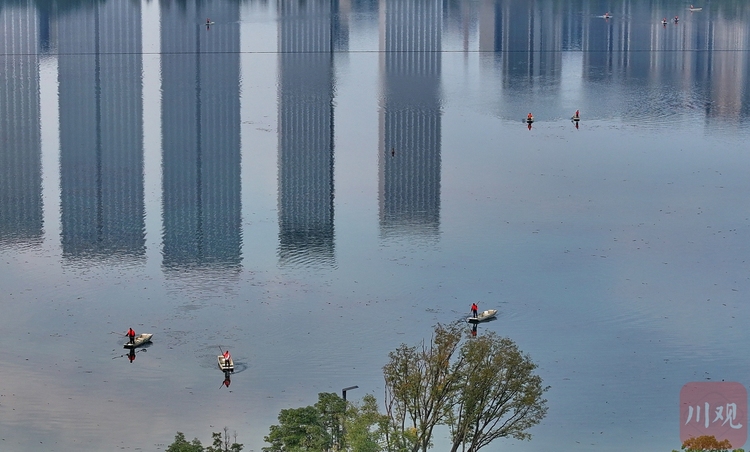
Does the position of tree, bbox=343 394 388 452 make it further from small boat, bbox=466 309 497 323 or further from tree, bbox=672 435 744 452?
small boat, bbox=466 309 497 323

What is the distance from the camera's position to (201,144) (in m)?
57.9

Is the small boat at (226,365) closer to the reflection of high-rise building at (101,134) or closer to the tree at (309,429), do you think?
the tree at (309,429)

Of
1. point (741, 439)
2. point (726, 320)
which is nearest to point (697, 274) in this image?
point (726, 320)

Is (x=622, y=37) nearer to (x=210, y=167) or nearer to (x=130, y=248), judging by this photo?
(x=210, y=167)

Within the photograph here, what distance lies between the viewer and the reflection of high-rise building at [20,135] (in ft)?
156

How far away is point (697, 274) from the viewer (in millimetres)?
41781

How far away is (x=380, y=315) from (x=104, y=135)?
86.1 ft

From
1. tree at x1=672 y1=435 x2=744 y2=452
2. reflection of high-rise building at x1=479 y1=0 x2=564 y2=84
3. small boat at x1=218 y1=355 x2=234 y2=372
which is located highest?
reflection of high-rise building at x1=479 y1=0 x2=564 y2=84

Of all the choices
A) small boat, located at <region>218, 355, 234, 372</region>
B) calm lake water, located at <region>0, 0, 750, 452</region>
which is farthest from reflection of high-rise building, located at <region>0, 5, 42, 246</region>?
small boat, located at <region>218, 355, 234, 372</region>

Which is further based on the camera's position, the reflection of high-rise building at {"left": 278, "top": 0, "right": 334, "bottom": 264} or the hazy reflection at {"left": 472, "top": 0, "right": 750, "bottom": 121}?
the hazy reflection at {"left": 472, "top": 0, "right": 750, "bottom": 121}

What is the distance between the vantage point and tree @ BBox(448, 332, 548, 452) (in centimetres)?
2628

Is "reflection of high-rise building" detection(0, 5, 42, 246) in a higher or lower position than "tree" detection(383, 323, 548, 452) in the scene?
higher

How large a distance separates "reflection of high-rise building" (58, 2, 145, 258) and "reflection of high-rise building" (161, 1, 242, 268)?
1277mm

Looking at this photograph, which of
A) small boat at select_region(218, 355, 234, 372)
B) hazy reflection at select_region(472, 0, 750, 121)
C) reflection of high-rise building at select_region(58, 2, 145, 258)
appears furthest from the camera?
hazy reflection at select_region(472, 0, 750, 121)
